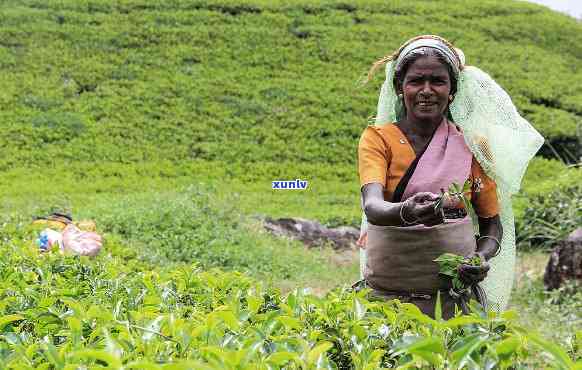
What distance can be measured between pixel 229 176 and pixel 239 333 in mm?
10724

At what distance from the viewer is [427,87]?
2.34m

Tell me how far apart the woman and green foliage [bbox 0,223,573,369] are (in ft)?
0.86


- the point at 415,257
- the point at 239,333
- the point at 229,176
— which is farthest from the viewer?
the point at 229,176

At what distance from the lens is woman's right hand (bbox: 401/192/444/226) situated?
76.8 inches

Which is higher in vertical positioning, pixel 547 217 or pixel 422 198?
pixel 422 198

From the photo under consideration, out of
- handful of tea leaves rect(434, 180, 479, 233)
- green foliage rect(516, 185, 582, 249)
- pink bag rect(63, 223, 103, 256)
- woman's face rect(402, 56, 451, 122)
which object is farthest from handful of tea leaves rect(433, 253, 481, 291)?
green foliage rect(516, 185, 582, 249)

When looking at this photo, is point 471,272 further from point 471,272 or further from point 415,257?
point 415,257

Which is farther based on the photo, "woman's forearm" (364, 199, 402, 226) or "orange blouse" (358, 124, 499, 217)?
"orange blouse" (358, 124, 499, 217)

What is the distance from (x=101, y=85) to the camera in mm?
14336

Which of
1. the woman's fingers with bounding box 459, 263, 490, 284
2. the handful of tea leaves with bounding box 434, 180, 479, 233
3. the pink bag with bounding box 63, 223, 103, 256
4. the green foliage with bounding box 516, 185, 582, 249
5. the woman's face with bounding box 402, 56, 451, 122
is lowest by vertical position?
the green foliage with bounding box 516, 185, 582, 249

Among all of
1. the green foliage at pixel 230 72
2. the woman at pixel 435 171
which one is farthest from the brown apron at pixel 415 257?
the green foliage at pixel 230 72

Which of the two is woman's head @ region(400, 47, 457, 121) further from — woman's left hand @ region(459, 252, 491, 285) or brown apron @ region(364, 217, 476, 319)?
woman's left hand @ region(459, 252, 491, 285)

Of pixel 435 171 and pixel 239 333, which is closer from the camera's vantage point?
pixel 239 333

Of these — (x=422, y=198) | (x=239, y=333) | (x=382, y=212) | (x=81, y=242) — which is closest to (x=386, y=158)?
(x=382, y=212)
